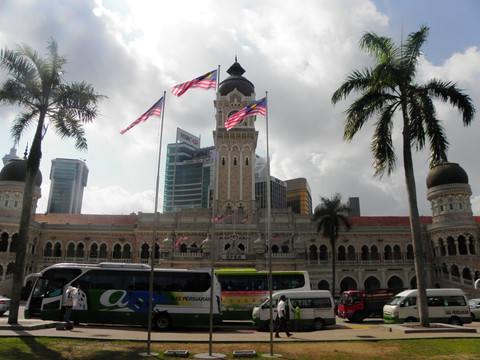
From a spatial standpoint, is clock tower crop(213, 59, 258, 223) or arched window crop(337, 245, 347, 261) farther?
arched window crop(337, 245, 347, 261)

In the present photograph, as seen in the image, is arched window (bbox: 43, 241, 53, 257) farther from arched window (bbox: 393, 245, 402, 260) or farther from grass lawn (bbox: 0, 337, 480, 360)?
arched window (bbox: 393, 245, 402, 260)

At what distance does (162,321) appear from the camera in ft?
57.9

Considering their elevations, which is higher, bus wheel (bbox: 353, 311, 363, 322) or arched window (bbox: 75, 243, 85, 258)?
arched window (bbox: 75, 243, 85, 258)

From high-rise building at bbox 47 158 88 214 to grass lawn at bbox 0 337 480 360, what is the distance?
147 m

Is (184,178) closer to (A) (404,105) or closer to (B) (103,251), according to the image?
(B) (103,251)

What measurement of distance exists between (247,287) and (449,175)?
1311 inches

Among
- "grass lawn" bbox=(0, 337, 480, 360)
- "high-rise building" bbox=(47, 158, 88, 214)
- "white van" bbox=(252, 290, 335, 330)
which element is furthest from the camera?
"high-rise building" bbox=(47, 158, 88, 214)

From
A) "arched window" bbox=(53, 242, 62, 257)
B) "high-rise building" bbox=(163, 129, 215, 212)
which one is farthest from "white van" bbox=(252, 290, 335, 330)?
"high-rise building" bbox=(163, 129, 215, 212)

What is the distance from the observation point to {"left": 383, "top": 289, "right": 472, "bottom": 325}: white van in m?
19.7

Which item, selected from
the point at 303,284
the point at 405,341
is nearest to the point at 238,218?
the point at 303,284

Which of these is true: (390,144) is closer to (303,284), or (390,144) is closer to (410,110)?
(410,110)

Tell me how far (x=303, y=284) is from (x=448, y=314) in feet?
26.1

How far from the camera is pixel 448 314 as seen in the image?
19672 millimetres

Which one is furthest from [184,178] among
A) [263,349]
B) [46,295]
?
[263,349]
